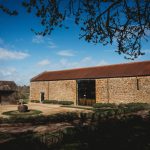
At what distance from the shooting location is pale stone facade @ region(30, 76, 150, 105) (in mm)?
28422

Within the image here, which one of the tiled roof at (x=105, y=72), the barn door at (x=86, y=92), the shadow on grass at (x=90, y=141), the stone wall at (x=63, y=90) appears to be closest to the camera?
the shadow on grass at (x=90, y=141)

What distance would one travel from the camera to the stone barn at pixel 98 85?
95.1 feet

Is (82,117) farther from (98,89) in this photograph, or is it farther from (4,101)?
(4,101)

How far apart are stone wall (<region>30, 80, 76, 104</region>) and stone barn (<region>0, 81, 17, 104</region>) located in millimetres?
5447

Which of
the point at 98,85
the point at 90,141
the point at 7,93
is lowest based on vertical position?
the point at 90,141

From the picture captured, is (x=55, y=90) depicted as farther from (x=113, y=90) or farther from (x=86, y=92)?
(x=113, y=90)

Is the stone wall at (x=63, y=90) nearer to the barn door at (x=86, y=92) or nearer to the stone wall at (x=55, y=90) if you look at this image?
the stone wall at (x=55, y=90)

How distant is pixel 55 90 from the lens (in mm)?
40906

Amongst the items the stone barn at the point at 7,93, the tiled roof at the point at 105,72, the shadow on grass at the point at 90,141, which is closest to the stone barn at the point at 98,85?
the tiled roof at the point at 105,72

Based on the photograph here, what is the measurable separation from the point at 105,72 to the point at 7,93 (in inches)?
751

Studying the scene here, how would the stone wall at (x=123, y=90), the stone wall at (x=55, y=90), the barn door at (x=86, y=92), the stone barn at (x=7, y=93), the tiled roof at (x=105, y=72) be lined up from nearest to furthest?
the stone wall at (x=123, y=90) → the tiled roof at (x=105, y=72) → the barn door at (x=86, y=92) → the stone wall at (x=55, y=90) → the stone barn at (x=7, y=93)

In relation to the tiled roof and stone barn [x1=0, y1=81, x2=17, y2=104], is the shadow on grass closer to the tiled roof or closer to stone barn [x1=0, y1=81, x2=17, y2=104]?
the tiled roof

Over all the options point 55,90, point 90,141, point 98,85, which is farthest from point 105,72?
point 90,141

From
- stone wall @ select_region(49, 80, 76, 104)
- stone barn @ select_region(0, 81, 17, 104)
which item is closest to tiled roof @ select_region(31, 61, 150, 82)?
stone wall @ select_region(49, 80, 76, 104)
